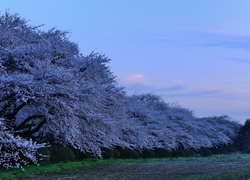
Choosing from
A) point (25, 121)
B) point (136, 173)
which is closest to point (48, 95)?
point (25, 121)

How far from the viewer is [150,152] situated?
40562 millimetres

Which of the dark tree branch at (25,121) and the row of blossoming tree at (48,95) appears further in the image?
the dark tree branch at (25,121)

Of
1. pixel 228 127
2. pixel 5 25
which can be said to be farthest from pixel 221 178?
pixel 228 127

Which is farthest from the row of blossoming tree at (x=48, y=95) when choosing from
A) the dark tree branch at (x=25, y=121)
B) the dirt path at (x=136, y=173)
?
the dirt path at (x=136, y=173)

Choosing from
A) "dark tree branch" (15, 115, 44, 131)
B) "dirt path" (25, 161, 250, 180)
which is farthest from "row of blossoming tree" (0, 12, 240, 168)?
"dirt path" (25, 161, 250, 180)

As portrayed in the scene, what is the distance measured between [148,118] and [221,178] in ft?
94.2

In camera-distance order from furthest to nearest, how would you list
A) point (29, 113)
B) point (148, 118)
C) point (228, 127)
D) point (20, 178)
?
point (228, 127) → point (148, 118) → point (29, 113) → point (20, 178)

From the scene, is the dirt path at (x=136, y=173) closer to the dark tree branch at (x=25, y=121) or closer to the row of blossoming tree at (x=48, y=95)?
the row of blossoming tree at (x=48, y=95)

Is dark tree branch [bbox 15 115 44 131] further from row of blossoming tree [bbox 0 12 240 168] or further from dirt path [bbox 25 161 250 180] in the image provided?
dirt path [bbox 25 161 250 180]

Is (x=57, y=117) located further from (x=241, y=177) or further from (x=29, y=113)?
(x=241, y=177)

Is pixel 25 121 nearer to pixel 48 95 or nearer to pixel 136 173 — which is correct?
pixel 48 95

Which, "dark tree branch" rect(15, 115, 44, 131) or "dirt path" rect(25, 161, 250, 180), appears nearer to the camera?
"dirt path" rect(25, 161, 250, 180)

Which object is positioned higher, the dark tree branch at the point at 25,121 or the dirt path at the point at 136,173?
the dark tree branch at the point at 25,121

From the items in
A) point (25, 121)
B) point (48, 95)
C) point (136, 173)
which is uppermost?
point (48, 95)
